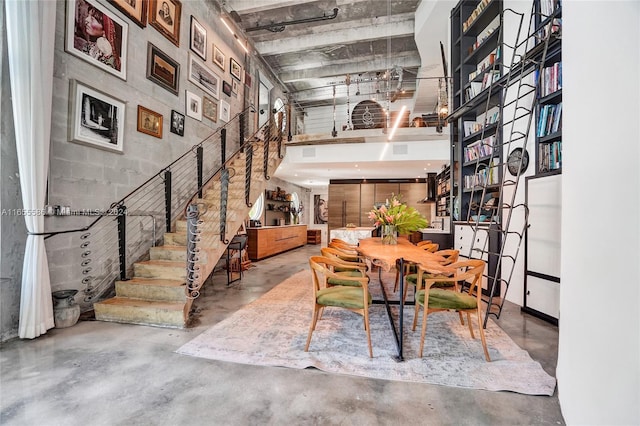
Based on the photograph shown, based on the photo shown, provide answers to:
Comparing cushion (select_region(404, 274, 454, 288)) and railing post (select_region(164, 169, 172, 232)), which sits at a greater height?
railing post (select_region(164, 169, 172, 232))

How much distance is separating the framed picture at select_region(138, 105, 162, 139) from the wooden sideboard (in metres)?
3.63

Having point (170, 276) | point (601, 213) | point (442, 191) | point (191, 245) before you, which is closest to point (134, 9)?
point (191, 245)

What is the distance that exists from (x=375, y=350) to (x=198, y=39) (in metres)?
5.96

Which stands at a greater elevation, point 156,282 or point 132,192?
point 132,192

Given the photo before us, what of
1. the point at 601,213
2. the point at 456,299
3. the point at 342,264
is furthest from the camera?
the point at 342,264

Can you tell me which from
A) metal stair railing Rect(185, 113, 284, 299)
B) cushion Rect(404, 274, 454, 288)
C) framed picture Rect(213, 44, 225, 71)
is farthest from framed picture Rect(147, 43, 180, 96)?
cushion Rect(404, 274, 454, 288)

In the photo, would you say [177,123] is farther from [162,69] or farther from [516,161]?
[516,161]

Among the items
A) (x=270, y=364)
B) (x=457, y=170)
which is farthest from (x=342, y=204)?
(x=270, y=364)

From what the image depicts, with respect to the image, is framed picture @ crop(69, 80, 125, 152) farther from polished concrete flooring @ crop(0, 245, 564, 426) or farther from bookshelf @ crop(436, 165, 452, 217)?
bookshelf @ crop(436, 165, 452, 217)

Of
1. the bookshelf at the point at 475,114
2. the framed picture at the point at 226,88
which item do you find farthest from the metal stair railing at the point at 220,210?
the bookshelf at the point at 475,114

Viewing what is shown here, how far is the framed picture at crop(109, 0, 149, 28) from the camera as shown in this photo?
3734 mm

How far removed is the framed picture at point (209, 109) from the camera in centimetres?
A: 555

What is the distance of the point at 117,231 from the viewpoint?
3713 mm

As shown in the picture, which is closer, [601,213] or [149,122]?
[601,213]
